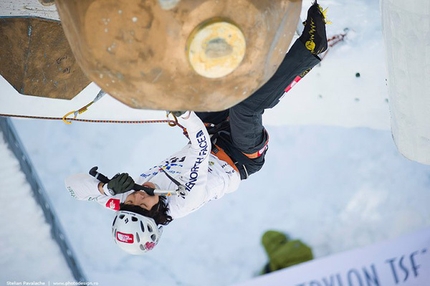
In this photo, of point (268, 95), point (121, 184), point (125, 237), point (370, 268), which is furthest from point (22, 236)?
point (268, 95)

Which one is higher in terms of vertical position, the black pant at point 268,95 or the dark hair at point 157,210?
the black pant at point 268,95

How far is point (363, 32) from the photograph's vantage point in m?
2.32

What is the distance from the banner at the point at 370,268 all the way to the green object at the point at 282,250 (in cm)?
46

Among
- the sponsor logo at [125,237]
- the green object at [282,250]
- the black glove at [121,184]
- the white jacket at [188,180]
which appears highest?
the black glove at [121,184]

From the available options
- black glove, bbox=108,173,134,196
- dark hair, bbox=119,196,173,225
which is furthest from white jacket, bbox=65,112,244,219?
black glove, bbox=108,173,134,196

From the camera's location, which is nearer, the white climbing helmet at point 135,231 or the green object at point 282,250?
the white climbing helmet at point 135,231

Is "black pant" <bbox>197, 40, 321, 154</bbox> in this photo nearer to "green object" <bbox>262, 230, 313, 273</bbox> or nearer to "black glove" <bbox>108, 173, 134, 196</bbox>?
"black glove" <bbox>108, 173, 134, 196</bbox>

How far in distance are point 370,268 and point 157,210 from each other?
2.92ft

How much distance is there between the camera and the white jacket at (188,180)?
1745 millimetres

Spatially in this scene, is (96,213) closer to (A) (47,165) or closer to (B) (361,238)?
(A) (47,165)

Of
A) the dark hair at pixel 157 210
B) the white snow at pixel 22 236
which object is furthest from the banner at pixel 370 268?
the white snow at pixel 22 236

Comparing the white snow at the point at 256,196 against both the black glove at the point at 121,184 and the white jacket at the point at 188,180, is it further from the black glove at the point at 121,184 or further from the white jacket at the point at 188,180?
the black glove at the point at 121,184

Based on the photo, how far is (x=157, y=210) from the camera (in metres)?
1.87

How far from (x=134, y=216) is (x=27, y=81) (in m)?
0.52
